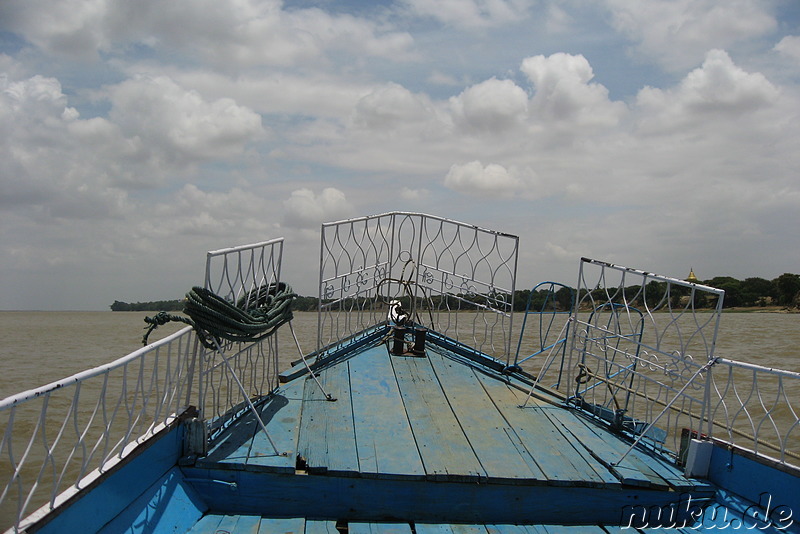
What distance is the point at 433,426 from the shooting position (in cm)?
459

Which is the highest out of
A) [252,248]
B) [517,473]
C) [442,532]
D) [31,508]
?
[252,248]

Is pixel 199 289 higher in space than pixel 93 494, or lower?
higher

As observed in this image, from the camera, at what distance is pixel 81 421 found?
8.77 metres

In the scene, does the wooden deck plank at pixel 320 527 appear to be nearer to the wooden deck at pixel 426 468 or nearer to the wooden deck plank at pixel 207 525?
the wooden deck at pixel 426 468

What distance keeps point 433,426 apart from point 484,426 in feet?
1.41

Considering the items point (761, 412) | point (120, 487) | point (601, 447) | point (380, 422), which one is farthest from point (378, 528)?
point (761, 412)

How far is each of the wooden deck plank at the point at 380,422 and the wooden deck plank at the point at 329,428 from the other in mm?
66

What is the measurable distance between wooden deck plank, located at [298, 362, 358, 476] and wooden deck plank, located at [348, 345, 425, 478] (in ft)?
0.22

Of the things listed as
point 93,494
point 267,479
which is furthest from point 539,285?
point 93,494

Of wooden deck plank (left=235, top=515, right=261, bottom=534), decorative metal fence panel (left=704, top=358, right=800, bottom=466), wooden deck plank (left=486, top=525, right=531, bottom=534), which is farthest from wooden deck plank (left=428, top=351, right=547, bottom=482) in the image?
decorative metal fence panel (left=704, top=358, right=800, bottom=466)

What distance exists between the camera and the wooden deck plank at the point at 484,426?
12.7ft

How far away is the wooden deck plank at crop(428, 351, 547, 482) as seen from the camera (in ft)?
12.7

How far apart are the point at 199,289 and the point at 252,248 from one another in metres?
0.87

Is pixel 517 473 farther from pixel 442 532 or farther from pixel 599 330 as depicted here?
pixel 599 330
